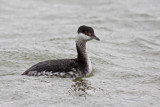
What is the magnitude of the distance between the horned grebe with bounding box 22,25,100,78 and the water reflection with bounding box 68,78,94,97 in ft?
0.62

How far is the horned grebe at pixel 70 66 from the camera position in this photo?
37.4 feet

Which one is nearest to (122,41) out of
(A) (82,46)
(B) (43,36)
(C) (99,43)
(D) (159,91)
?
(C) (99,43)

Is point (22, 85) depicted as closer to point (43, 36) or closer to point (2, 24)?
point (43, 36)

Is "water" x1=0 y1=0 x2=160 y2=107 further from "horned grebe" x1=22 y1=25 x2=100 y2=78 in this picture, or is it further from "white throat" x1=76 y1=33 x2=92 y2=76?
"white throat" x1=76 y1=33 x2=92 y2=76

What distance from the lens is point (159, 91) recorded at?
11070 mm

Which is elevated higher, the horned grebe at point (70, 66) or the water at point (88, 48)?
the horned grebe at point (70, 66)

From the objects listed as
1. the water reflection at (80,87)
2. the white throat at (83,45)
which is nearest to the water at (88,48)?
the water reflection at (80,87)

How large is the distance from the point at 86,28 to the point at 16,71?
96.5 inches

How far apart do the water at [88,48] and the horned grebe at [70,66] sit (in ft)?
0.63

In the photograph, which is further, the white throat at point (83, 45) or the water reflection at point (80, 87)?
the white throat at point (83, 45)

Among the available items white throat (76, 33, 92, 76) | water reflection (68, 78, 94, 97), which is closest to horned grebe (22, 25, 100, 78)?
white throat (76, 33, 92, 76)

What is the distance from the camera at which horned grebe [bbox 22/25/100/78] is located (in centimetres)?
1141

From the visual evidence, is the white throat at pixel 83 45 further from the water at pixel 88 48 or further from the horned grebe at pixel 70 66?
the water at pixel 88 48

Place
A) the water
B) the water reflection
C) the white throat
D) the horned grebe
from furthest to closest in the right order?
the white throat < the horned grebe < the water reflection < the water
